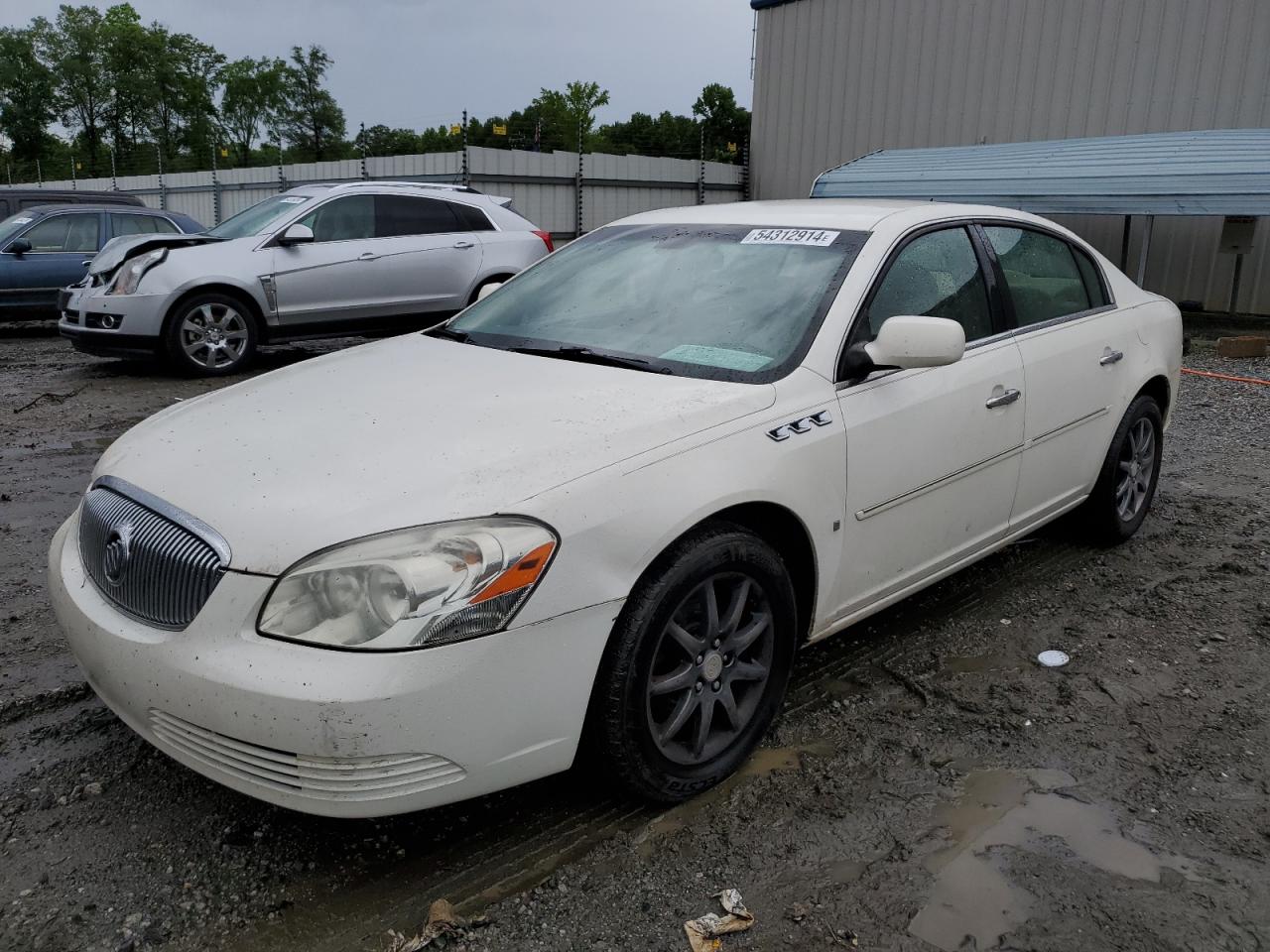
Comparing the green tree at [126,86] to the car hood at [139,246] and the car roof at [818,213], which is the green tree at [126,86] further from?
the car roof at [818,213]

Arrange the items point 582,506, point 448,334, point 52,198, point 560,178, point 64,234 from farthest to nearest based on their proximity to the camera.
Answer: point 560,178 < point 52,198 < point 64,234 < point 448,334 < point 582,506

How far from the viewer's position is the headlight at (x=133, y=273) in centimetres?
861

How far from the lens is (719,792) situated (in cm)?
276

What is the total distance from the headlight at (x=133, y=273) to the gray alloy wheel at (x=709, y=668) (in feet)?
25.0

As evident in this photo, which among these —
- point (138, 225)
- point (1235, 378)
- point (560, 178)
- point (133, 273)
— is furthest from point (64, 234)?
point (1235, 378)

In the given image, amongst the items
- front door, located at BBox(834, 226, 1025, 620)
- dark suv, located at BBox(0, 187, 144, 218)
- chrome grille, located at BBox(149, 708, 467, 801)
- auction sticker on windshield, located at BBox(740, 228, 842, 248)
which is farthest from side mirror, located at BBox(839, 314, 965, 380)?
dark suv, located at BBox(0, 187, 144, 218)

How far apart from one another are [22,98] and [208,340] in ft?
289

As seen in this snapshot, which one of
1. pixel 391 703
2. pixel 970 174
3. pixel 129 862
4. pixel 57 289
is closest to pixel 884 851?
pixel 391 703

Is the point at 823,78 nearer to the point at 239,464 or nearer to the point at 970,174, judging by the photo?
the point at 970,174

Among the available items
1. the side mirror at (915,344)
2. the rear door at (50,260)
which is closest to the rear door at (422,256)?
the rear door at (50,260)

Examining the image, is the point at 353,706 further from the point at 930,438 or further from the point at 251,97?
the point at 251,97

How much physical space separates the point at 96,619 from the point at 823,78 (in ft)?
62.8

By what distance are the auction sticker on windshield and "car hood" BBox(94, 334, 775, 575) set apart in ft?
2.66

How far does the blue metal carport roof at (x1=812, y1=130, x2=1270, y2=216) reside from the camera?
11.6 m
